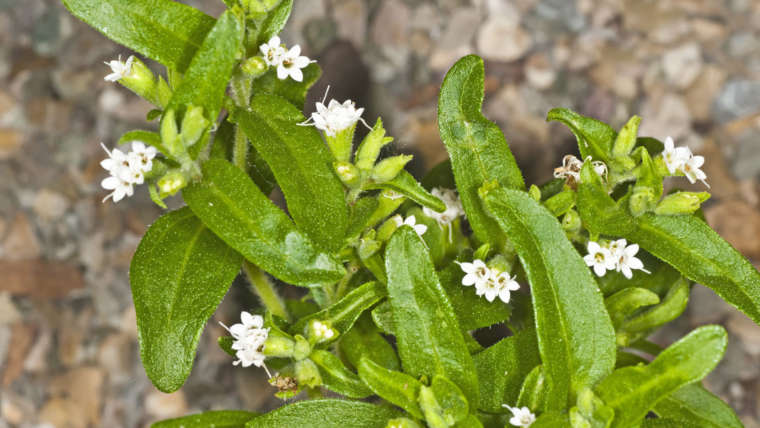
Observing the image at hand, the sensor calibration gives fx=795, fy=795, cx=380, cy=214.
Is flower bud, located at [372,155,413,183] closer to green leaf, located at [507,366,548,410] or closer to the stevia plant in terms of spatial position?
the stevia plant

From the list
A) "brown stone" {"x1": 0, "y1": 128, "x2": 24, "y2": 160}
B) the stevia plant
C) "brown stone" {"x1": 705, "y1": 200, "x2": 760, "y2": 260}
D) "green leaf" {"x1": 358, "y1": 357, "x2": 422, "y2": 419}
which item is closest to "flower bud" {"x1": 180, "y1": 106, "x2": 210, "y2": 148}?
the stevia plant

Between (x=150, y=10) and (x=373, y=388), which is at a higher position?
(x=150, y=10)

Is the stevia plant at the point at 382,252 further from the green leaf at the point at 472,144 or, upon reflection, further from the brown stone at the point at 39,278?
the brown stone at the point at 39,278

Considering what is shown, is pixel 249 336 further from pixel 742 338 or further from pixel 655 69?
pixel 655 69

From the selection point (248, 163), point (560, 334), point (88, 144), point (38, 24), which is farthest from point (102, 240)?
point (560, 334)

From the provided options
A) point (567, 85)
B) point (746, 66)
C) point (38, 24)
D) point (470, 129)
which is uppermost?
point (470, 129)

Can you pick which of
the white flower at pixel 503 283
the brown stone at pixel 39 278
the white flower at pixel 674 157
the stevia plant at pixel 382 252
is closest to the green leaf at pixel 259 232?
the stevia plant at pixel 382 252
